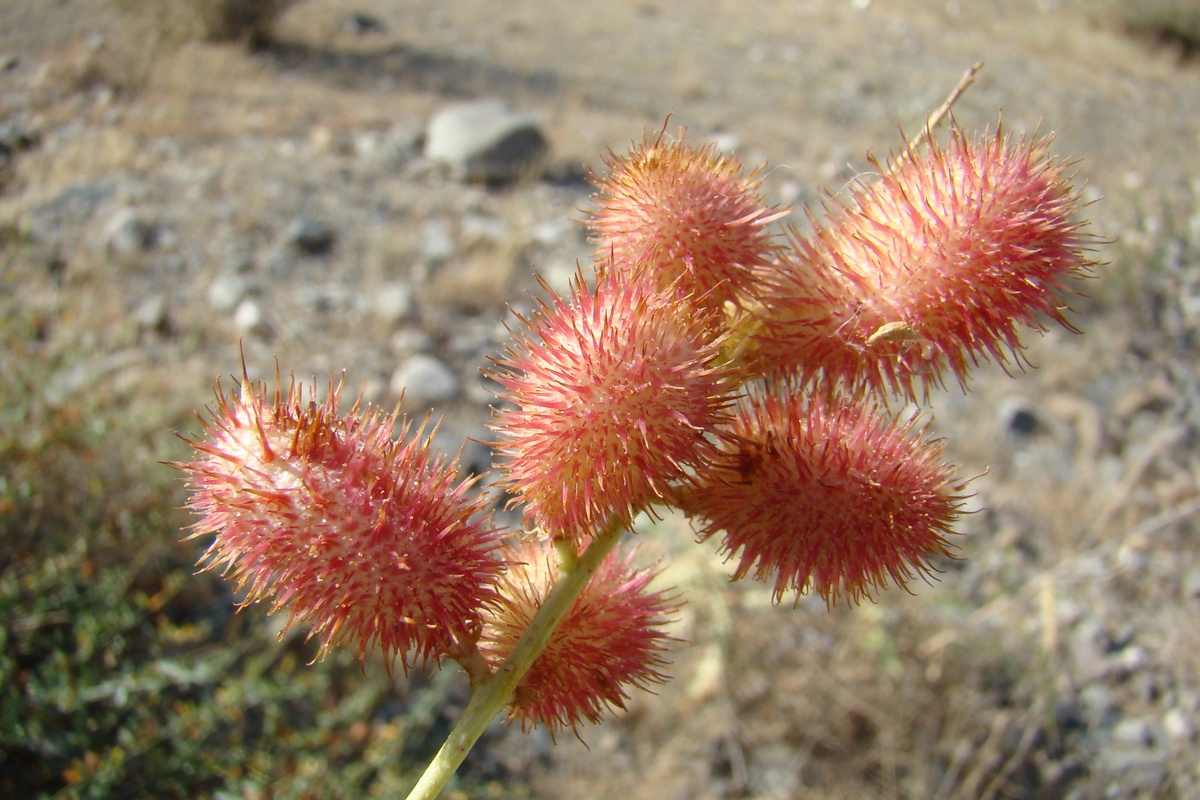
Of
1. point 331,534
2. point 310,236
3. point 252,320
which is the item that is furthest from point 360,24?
point 331,534

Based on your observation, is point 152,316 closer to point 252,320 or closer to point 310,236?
point 252,320

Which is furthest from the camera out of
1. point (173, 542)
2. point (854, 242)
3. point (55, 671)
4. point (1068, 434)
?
point (1068, 434)

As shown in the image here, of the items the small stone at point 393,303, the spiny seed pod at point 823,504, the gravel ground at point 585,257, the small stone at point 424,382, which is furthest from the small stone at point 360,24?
the spiny seed pod at point 823,504

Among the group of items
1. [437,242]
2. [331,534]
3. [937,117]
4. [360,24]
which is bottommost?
A: [437,242]

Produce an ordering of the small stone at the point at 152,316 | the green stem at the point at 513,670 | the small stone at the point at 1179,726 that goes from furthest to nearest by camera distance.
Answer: the small stone at the point at 152,316 → the small stone at the point at 1179,726 → the green stem at the point at 513,670

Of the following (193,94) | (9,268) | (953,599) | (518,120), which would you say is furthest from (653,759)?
(193,94)

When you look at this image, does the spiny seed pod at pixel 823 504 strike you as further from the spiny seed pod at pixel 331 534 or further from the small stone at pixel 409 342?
the small stone at pixel 409 342

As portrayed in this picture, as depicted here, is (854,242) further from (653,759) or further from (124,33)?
(124,33)
